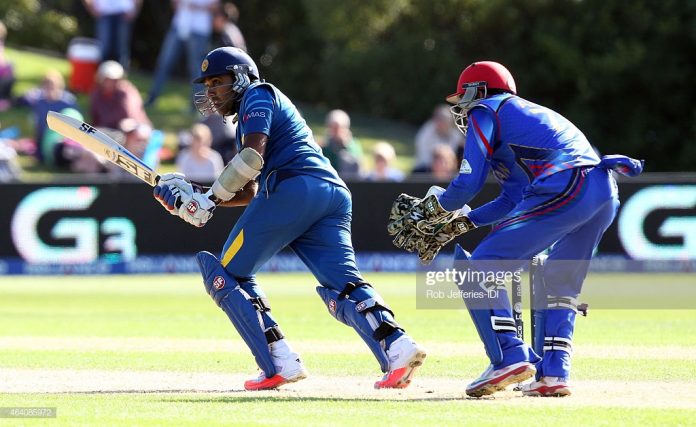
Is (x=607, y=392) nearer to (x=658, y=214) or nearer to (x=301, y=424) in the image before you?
(x=301, y=424)

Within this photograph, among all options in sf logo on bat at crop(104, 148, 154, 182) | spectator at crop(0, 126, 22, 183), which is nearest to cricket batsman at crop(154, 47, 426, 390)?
sf logo on bat at crop(104, 148, 154, 182)

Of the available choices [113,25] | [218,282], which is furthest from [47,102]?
[218,282]

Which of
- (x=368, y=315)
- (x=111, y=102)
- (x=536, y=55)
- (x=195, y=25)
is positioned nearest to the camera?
(x=368, y=315)

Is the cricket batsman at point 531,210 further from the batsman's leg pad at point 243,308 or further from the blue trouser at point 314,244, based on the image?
the batsman's leg pad at point 243,308

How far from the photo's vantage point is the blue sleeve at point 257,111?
23.6 feet

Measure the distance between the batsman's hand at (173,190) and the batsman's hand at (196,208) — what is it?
0.13 feet

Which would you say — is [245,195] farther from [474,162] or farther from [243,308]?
[474,162]

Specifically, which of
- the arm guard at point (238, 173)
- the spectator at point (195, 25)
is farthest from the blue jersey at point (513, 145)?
the spectator at point (195, 25)

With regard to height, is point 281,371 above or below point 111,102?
below

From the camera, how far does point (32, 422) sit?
618 centimetres

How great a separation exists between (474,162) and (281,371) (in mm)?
1654

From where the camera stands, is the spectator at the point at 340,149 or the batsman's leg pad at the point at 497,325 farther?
the spectator at the point at 340,149

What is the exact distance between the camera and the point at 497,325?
6949 millimetres

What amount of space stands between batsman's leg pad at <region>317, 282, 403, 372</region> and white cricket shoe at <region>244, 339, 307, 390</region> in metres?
0.38
